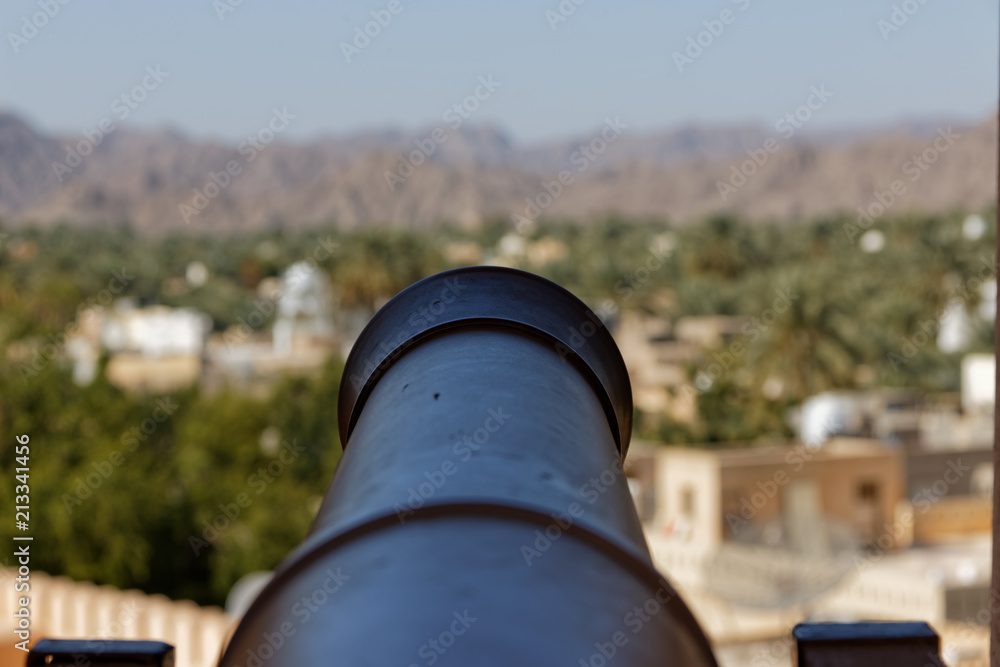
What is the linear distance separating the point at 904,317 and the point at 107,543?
18805mm

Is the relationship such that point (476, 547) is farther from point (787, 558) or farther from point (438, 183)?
point (438, 183)

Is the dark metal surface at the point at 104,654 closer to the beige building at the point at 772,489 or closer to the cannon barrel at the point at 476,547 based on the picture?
the cannon barrel at the point at 476,547

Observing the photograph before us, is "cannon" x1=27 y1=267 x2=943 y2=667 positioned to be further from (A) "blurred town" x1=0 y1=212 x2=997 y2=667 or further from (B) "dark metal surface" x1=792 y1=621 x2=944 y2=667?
(A) "blurred town" x1=0 y1=212 x2=997 y2=667

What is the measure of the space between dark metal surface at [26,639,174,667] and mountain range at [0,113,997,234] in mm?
94611

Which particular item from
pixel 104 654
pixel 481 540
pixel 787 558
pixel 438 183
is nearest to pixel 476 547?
pixel 481 540

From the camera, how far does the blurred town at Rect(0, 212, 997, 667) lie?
15086mm

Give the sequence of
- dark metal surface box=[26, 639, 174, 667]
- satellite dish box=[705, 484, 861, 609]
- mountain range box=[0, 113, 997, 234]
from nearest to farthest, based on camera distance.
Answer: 1. dark metal surface box=[26, 639, 174, 667]
2. satellite dish box=[705, 484, 861, 609]
3. mountain range box=[0, 113, 997, 234]

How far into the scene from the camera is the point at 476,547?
142cm

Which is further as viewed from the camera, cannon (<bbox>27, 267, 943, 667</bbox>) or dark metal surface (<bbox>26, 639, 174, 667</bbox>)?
dark metal surface (<bbox>26, 639, 174, 667</bbox>)

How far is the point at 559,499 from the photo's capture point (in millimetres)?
1535

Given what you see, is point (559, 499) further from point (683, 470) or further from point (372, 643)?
point (683, 470)

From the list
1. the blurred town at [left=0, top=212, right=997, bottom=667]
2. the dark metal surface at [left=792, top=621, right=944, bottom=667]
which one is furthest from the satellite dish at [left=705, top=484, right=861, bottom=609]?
the dark metal surface at [left=792, top=621, right=944, bottom=667]

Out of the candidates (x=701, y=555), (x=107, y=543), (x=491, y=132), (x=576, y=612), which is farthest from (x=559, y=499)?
(x=491, y=132)

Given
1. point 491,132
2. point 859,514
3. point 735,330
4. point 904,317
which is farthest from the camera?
point 491,132
